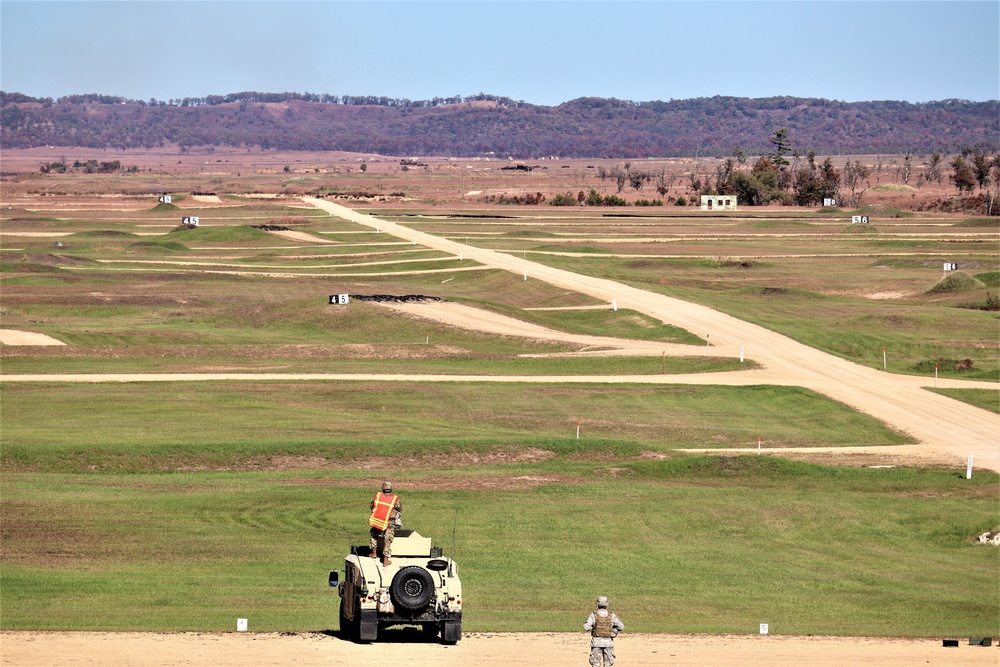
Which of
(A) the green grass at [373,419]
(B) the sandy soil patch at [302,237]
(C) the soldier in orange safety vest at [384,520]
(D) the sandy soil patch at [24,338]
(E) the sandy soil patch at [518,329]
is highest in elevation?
(C) the soldier in orange safety vest at [384,520]

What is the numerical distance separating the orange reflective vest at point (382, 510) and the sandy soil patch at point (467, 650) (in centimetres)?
246

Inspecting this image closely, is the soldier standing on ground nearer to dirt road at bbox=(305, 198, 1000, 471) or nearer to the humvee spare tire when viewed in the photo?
the humvee spare tire

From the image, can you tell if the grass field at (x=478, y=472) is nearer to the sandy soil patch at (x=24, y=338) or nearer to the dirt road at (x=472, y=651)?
the sandy soil patch at (x=24, y=338)

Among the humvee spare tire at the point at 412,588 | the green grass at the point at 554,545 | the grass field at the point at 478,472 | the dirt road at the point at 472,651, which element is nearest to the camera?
the humvee spare tire at the point at 412,588

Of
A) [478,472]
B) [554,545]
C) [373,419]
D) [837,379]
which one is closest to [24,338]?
[373,419]

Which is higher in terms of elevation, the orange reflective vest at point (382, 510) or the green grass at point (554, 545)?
the orange reflective vest at point (382, 510)

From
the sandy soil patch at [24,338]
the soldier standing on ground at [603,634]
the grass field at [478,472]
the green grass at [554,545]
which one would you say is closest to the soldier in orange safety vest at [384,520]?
the soldier standing on ground at [603,634]

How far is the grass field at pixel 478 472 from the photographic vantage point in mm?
28156

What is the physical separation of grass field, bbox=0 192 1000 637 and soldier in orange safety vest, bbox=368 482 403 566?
17.4ft

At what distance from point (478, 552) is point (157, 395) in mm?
24111

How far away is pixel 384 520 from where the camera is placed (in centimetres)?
2017

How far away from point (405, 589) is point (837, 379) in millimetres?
43443

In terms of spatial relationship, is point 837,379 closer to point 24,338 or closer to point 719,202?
point 24,338

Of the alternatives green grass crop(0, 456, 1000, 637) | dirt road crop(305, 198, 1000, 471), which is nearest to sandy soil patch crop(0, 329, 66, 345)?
green grass crop(0, 456, 1000, 637)
